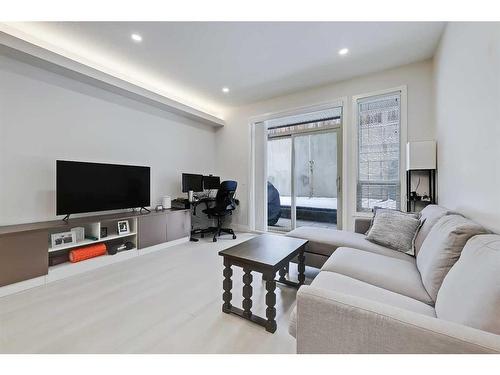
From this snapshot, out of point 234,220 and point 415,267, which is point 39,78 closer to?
point 234,220

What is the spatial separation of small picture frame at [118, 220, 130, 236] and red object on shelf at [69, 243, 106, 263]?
0.86 feet

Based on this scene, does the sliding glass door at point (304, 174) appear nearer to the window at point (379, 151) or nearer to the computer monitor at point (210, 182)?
the window at point (379, 151)

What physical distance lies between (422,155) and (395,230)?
4.04 ft

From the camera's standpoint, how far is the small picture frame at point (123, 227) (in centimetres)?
291

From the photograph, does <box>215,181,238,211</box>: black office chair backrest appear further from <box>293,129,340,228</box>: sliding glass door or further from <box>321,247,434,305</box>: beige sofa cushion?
<box>321,247,434,305</box>: beige sofa cushion

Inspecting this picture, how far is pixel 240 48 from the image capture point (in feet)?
8.51

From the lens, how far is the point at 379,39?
244 centimetres

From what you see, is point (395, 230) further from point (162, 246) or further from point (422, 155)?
point (162, 246)

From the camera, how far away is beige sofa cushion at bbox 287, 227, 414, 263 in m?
1.88

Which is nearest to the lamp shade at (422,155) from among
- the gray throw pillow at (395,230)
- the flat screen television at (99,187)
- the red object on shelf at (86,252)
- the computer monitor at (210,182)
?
the gray throw pillow at (395,230)

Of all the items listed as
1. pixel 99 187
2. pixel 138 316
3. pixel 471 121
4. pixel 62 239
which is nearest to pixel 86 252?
pixel 62 239

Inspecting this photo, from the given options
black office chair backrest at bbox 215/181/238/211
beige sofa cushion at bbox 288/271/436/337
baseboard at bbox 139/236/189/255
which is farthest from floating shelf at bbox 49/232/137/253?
beige sofa cushion at bbox 288/271/436/337

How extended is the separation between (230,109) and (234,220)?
2.52 meters
